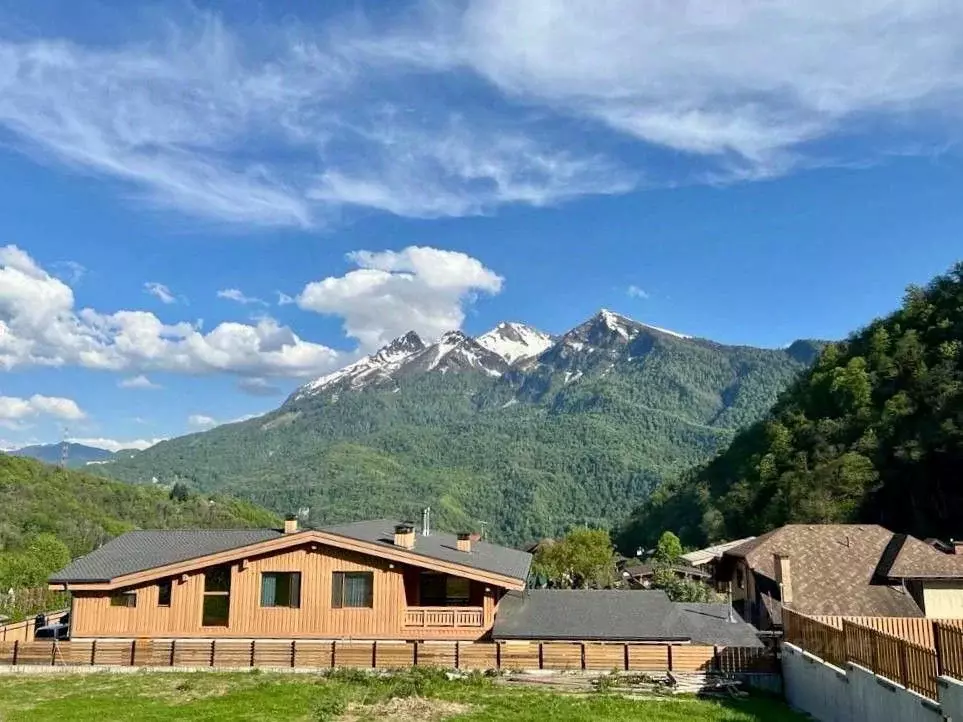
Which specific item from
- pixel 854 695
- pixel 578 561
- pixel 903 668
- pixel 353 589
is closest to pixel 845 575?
pixel 854 695

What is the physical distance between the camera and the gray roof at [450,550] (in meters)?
25.5

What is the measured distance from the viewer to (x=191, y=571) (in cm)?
2538

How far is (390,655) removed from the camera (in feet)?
74.0

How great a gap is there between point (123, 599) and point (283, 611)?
206 inches

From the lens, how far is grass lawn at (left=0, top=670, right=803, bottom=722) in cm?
1778

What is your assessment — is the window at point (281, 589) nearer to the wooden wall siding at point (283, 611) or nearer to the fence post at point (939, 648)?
the wooden wall siding at point (283, 611)

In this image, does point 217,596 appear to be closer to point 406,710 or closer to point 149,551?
point 149,551

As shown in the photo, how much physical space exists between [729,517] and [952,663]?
245 feet

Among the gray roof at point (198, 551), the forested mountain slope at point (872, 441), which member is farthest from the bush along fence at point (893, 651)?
the forested mountain slope at point (872, 441)

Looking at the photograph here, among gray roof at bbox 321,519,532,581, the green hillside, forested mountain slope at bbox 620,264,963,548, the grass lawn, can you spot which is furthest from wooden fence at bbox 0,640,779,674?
forested mountain slope at bbox 620,264,963,548

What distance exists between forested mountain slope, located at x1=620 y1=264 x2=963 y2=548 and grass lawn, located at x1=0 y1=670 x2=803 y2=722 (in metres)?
52.0

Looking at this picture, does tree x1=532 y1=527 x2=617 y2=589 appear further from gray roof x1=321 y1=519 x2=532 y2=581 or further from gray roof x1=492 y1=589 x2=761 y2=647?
gray roof x1=492 y1=589 x2=761 y2=647

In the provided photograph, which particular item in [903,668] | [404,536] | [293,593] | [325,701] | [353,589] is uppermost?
[404,536]

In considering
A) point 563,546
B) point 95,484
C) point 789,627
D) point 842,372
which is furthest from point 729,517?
point 95,484
